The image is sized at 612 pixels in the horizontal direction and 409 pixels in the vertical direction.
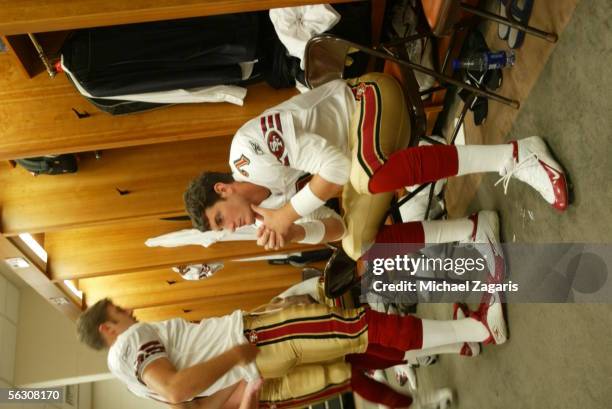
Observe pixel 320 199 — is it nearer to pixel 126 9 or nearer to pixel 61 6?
pixel 126 9

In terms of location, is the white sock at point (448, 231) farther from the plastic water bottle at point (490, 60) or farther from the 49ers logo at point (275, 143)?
the 49ers logo at point (275, 143)

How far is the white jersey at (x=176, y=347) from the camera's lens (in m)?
1.88

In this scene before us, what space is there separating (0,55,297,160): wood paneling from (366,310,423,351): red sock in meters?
1.20

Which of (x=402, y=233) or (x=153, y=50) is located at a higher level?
(x=153, y=50)

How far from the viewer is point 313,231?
208cm

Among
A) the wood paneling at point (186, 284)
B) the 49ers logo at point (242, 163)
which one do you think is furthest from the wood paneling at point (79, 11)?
the wood paneling at point (186, 284)

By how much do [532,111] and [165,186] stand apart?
2280 mm

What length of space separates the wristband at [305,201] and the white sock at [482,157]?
0.48 meters

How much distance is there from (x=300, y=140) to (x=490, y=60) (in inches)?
31.3

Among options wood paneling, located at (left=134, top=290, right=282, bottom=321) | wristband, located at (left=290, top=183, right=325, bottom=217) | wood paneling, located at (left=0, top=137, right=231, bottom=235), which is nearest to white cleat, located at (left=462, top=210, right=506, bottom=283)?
wristband, located at (left=290, top=183, right=325, bottom=217)

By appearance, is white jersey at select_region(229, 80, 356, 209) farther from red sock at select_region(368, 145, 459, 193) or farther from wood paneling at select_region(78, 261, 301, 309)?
wood paneling at select_region(78, 261, 301, 309)

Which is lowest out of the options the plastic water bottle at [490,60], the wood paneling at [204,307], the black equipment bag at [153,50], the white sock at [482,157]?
the white sock at [482,157]

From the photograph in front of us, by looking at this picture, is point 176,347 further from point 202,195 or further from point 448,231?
point 448,231

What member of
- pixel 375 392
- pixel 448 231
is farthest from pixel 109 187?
pixel 448 231
